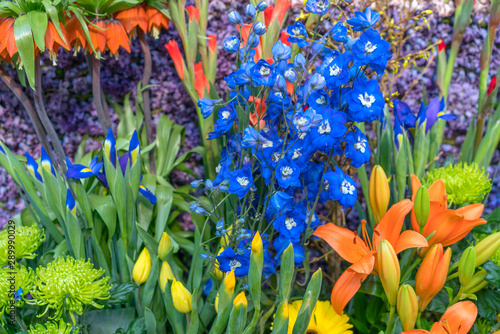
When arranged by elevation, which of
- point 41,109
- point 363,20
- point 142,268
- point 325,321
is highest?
point 363,20

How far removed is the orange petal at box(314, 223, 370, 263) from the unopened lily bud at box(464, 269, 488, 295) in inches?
7.1

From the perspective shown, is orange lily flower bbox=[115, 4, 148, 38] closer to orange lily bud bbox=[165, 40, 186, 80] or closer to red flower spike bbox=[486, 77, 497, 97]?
orange lily bud bbox=[165, 40, 186, 80]

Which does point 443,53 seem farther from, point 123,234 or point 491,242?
point 123,234

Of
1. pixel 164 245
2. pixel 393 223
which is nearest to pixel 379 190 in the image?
pixel 393 223

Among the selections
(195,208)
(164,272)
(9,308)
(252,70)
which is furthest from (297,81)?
(9,308)

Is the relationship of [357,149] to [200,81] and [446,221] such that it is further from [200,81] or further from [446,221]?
[200,81]

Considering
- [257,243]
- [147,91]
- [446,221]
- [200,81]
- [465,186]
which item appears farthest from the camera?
[147,91]

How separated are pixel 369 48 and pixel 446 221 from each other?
0.99 ft

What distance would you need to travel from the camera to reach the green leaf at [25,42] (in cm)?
68

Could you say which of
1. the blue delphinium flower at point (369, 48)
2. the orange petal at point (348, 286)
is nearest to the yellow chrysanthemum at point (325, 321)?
the orange petal at point (348, 286)

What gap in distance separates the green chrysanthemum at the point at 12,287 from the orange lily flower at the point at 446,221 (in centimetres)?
63

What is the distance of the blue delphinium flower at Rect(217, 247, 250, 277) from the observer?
599 millimetres

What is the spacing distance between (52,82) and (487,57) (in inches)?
44.8

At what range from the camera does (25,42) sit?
2.23 feet
